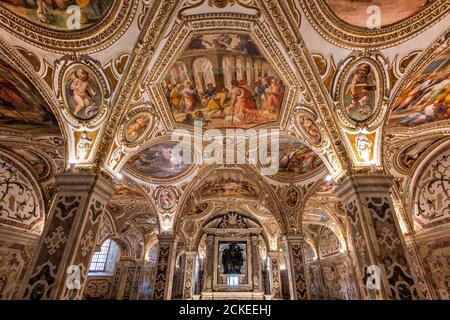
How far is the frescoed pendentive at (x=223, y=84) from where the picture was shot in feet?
19.9

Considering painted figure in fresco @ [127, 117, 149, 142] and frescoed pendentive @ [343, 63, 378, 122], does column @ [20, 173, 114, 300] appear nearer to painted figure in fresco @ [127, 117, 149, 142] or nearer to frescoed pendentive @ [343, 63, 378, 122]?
painted figure in fresco @ [127, 117, 149, 142]

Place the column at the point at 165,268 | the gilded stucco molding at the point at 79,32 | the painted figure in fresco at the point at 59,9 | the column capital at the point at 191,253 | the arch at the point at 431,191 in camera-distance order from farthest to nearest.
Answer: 1. the column capital at the point at 191,253
2. the column at the point at 165,268
3. the arch at the point at 431,191
4. the gilded stucco molding at the point at 79,32
5. the painted figure in fresco at the point at 59,9

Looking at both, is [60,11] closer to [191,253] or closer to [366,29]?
[366,29]

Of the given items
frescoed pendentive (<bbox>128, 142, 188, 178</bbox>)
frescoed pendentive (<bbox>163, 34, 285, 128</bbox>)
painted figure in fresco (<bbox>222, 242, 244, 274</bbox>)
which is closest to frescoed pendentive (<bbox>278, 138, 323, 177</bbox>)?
frescoed pendentive (<bbox>163, 34, 285, 128</bbox>)

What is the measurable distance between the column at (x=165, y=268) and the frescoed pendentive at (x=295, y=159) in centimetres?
631

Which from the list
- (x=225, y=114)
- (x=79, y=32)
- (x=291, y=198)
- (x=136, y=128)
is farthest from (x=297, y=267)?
(x=79, y=32)

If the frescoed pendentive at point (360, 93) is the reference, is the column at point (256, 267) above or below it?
below

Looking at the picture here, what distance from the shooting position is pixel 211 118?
833cm

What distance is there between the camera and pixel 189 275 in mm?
17484

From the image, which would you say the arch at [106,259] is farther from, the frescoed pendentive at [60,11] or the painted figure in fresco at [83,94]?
the frescoed pendentive at [60,11]

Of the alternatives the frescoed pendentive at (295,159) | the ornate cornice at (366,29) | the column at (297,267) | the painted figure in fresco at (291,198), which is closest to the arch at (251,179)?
the painted figure in fresco at (291,198)

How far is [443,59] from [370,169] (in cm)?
297
